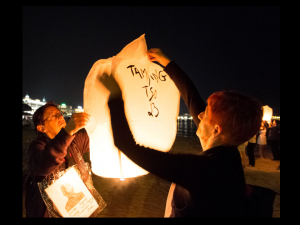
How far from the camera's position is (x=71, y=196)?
126 cm

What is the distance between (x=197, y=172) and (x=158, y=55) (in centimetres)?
79

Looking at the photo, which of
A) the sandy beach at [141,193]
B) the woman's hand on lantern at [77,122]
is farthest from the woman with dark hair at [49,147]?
the sandy beach at [141,193]

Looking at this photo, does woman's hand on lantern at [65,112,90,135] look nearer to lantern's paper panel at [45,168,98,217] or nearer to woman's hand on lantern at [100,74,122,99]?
woman's hand on lantern at [100,74,122,99]

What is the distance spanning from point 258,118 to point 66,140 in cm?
114

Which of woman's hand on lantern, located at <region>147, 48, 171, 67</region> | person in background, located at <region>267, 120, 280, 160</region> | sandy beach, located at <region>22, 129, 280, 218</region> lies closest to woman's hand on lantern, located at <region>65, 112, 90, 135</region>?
woman's hand on lantern, located at <region>147, 48, 171, 67</region>

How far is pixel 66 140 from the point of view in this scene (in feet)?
3.95

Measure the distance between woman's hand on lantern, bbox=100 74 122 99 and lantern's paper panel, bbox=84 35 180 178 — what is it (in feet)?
0.05

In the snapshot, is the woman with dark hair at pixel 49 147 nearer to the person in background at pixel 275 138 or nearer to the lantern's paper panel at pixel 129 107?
the lantern's paper panel at pixel 129 107

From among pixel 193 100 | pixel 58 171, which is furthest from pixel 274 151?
pixel 58 171

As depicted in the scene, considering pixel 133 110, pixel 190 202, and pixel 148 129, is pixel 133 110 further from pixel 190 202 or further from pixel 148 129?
pixel 190 202

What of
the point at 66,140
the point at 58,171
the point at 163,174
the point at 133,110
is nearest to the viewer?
the point at 163,174

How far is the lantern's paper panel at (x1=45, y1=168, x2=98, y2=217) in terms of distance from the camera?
122 cm

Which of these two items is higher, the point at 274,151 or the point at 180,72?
the point at 180,72

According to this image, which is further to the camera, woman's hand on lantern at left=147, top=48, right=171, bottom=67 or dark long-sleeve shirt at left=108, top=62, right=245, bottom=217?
woman's hand on lantern at left=147, top=48, right=171, bottom=67
